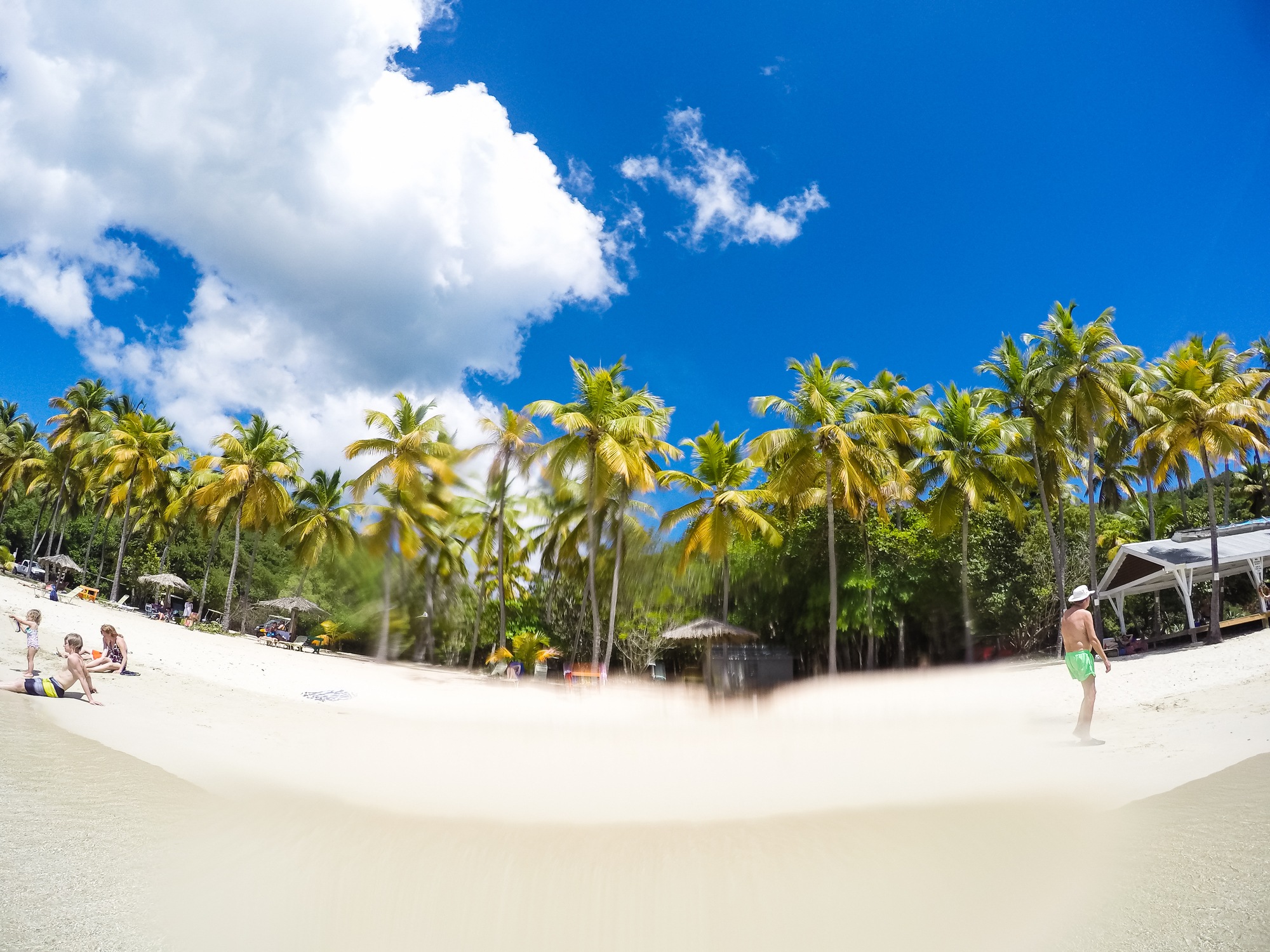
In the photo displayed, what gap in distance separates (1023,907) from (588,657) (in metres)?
18.9

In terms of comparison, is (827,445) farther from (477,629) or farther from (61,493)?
(61,493)

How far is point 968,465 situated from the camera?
20.6m

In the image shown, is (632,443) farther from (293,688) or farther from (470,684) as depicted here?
(293,688)

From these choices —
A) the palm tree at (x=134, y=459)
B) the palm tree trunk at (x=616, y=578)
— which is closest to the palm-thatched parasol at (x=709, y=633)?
the palm tree trunk at (x=616, y=578)

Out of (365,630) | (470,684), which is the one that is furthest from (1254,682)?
(365,630)

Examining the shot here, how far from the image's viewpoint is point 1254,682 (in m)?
9.59

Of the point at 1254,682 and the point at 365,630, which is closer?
the point at 1254,682

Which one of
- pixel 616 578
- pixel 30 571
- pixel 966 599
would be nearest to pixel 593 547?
pixel 616 578

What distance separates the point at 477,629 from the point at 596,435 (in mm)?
6300

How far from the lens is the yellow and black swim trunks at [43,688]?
8453mm

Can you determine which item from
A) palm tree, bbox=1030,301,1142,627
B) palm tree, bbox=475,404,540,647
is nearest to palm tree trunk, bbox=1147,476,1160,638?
palm tree, bbox=1030,301,1142,627

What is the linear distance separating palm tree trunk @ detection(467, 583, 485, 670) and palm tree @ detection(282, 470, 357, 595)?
215 inches

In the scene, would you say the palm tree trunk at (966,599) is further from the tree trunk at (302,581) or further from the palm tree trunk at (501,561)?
the tree trunk at (302,581)

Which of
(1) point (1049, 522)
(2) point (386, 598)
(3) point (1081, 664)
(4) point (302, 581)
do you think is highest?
(1) point (1049, 522)
